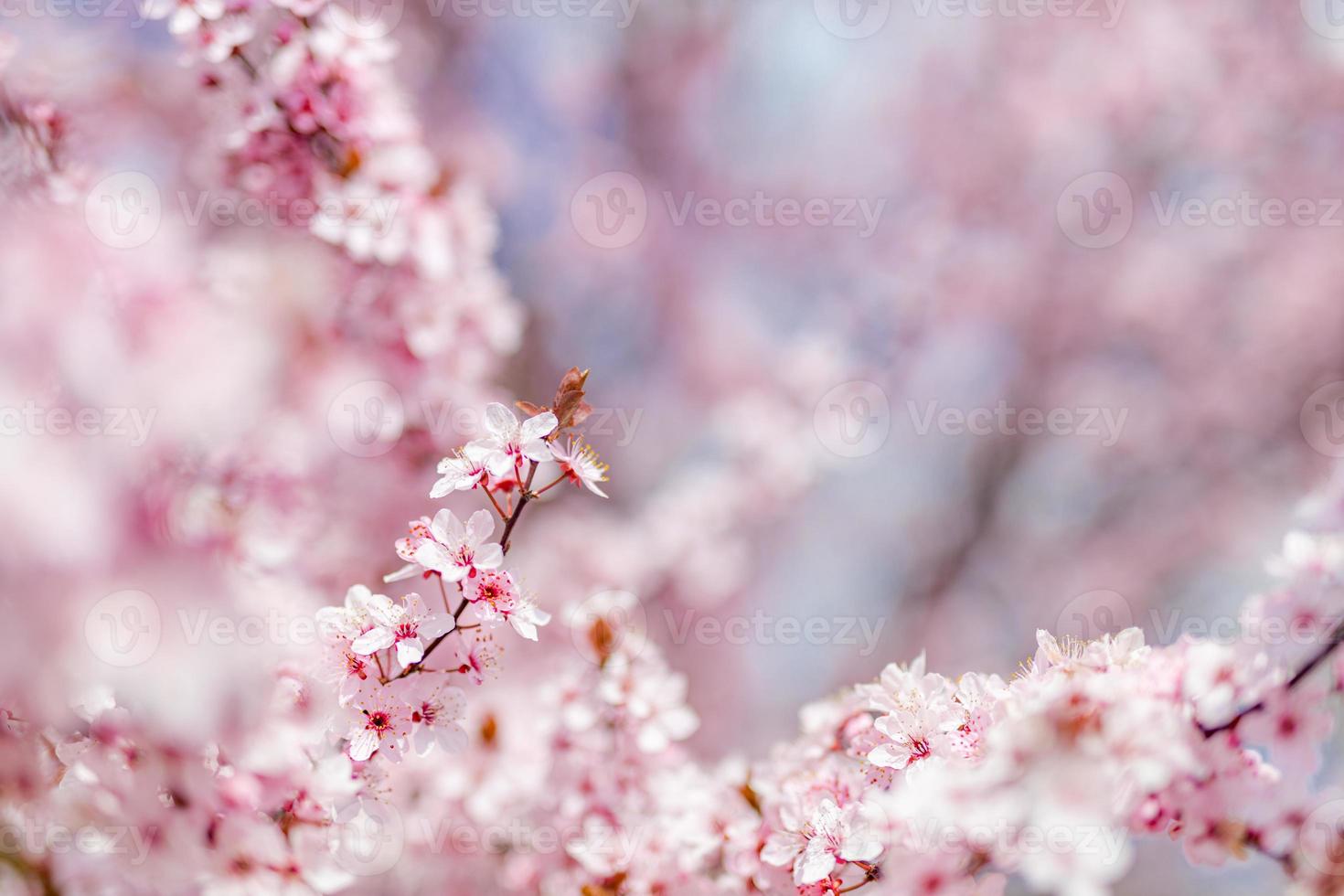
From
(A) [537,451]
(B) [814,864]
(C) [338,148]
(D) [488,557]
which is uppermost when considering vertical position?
(C) [338,148]

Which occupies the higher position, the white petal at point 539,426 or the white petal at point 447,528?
the white petal at point 539,426

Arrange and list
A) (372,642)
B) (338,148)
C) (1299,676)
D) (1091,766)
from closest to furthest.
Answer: (1091,766), (1299,676), (372,642), (338,148)

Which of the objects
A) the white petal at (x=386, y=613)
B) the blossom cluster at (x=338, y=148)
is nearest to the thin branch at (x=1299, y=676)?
the white petal at (x=386, y=613)

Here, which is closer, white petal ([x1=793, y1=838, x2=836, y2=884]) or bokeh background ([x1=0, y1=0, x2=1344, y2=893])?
white petal ([x1=793, y1=838, x2=836, y2=884])

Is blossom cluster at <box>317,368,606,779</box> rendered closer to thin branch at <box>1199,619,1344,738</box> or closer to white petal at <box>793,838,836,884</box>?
white petal at <box>793,838,836,884</box>

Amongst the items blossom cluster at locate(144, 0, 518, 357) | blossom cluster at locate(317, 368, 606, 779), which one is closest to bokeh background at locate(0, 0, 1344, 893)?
blossom cluster at locate(144, 0, 518, 357)

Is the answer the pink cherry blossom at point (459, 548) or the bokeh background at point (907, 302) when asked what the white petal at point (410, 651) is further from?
the bokeh background at point (907, 302)

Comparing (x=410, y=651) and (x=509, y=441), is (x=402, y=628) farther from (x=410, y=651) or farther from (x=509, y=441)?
(x=509, y=441)

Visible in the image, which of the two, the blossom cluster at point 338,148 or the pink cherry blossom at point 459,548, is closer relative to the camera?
the pink cherry blossom at point 459,548

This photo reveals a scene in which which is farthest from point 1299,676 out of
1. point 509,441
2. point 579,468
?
point 509,441

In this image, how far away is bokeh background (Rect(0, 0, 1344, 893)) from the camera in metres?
4.44

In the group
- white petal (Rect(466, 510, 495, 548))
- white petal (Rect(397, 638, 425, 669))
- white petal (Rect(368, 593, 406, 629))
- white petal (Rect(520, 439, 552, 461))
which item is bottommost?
white petal (Rect(397, 638, 425, 669))

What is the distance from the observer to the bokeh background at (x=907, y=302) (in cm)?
444

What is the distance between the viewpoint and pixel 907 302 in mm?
4684
